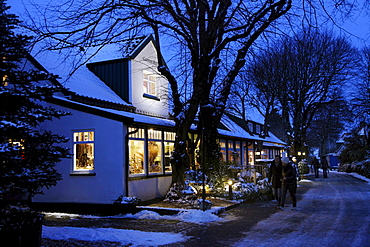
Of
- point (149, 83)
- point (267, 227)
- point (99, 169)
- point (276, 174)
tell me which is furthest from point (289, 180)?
point (149, 83)

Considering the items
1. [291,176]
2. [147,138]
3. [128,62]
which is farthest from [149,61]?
[291,176]

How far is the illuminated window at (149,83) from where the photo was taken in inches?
758

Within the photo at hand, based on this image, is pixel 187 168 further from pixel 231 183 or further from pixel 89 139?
pixel 89 139

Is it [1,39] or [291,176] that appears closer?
[1,39]

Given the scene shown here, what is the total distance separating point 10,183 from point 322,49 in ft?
90.1

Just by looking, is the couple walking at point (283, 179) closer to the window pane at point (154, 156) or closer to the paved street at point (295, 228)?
the paved street at point (295, 228)

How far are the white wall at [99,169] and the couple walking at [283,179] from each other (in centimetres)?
541

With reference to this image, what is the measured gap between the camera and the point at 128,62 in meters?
18.3

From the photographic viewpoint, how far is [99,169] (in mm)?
12523

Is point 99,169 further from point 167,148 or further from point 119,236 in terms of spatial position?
point 119,236

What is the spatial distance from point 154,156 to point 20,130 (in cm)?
880

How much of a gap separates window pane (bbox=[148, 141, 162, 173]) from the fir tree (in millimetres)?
7643

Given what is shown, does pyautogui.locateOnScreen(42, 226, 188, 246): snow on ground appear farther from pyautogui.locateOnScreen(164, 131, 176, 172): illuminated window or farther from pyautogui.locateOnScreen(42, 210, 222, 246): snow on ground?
pyautogui.locateOnScreen(164, 131, 176, 172): illuminated window

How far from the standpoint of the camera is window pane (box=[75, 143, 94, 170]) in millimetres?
12812
